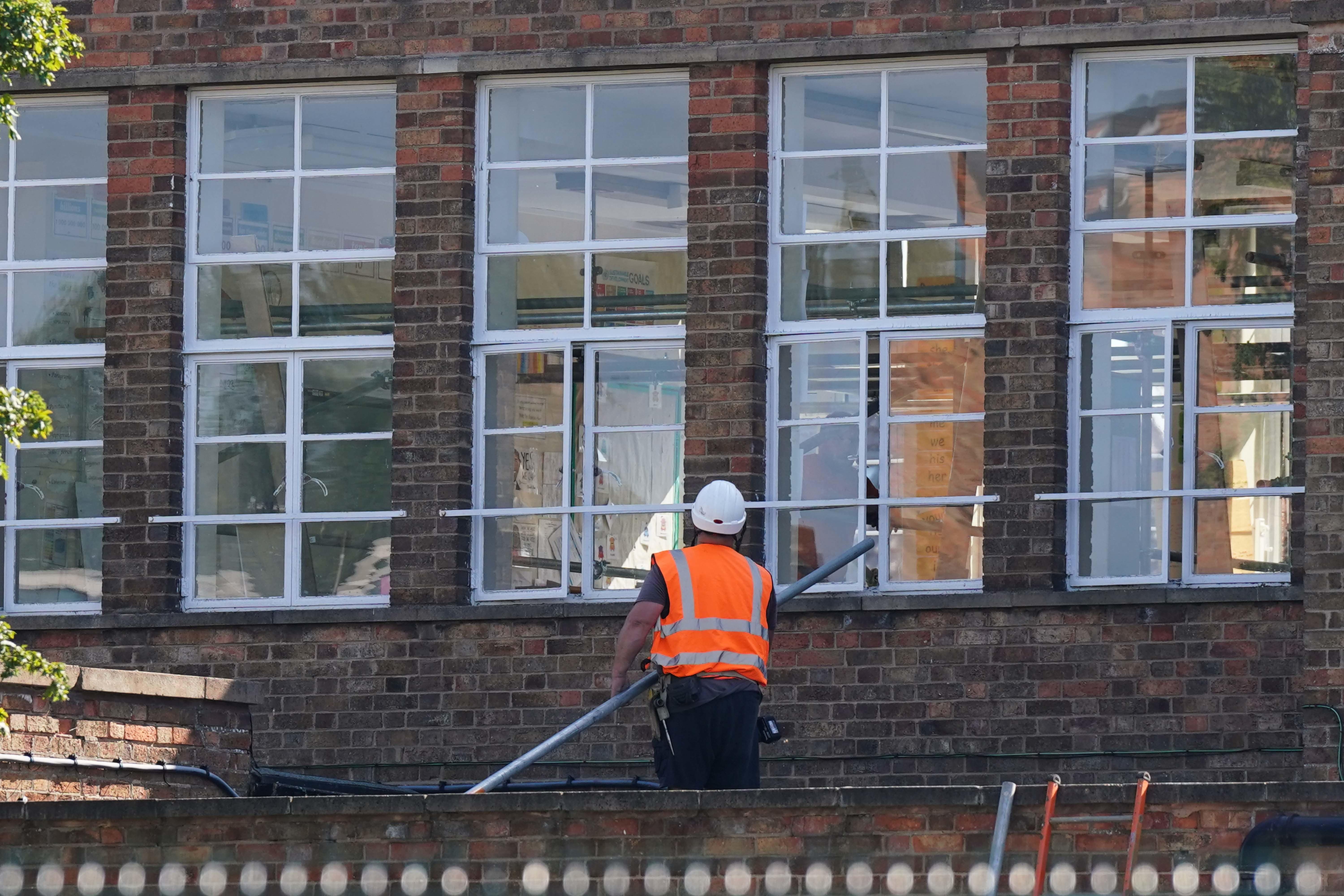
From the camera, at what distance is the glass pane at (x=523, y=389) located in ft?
47.5

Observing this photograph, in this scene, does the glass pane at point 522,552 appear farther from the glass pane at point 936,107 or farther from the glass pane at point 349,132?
the glass pane at point 936,107

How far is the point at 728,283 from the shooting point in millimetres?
14055

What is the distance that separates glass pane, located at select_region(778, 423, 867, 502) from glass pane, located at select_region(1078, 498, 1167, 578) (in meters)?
1.18

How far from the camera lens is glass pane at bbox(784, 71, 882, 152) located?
46.2ft

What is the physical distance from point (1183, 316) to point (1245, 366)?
402mm

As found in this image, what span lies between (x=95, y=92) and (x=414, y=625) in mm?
3595

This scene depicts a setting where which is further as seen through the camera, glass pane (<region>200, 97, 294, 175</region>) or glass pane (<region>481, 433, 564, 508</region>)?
glass pane (<region>200, 97, 294, 175</region>)

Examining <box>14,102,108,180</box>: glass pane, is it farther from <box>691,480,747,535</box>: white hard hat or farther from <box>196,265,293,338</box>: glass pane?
<box>691,480,747,535</box>: white hard hat

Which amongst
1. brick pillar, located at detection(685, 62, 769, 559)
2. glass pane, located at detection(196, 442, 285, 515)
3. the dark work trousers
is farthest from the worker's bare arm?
glass pane, located at detection(196, 442, 285, 515)

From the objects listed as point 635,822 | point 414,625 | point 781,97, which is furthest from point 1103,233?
point 635,822

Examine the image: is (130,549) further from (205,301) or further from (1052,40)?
(1052,40)

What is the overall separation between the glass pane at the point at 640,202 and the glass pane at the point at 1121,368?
2286 millimetres

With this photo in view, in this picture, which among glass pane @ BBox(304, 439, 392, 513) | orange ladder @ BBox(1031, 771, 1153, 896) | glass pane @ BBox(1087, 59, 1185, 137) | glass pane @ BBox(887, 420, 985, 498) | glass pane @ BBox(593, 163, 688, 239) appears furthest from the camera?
glass pane @ BBox(304, 439, 392, 513)

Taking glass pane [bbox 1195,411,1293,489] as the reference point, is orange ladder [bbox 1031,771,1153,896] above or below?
below
